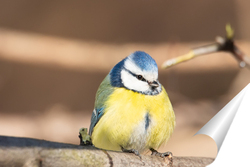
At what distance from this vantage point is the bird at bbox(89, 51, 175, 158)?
1.17m

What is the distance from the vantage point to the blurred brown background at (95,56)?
→ 96.5 inches

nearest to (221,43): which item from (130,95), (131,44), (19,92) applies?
(130,95)

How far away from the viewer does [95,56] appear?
263 centimetres

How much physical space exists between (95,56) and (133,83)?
55.1 inches

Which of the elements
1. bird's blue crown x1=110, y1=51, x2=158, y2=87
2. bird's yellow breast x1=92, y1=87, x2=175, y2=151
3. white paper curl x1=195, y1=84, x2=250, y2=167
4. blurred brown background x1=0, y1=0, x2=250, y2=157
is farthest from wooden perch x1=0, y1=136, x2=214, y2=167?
blurred brown background x1=0, y1=0, x2=250, y2=157

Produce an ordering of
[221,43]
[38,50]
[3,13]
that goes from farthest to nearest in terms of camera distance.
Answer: [38,50], [3,13], [221,43]

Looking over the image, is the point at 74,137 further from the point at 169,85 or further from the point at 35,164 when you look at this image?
the point at 35,164

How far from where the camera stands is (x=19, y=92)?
261cm

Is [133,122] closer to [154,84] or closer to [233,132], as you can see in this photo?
[154,84]

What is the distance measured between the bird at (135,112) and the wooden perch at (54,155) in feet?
0.72

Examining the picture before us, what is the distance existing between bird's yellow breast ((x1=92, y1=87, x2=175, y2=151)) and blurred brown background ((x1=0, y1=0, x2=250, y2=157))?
1364 millimetres

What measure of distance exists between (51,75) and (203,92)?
1.51m

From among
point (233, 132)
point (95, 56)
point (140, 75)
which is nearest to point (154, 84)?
point (140, 75)

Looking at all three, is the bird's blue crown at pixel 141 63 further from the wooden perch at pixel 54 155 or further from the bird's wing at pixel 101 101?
the wooden perch at pixel 54 155
